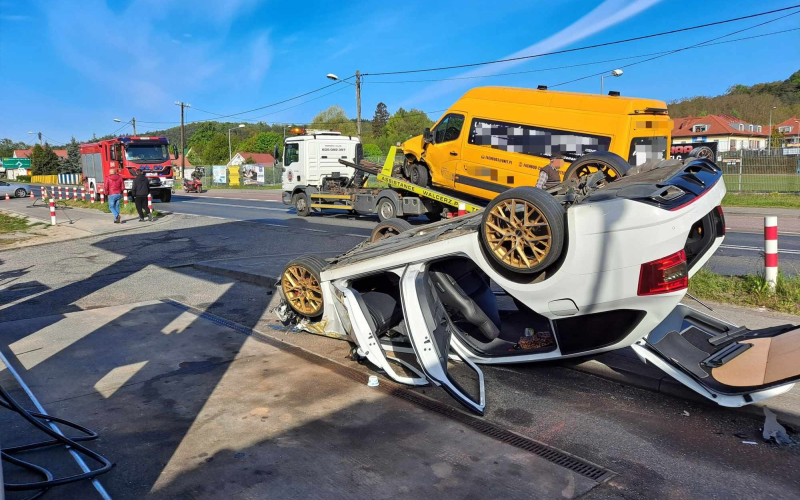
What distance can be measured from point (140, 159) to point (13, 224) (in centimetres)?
935

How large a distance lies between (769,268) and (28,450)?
7559mm

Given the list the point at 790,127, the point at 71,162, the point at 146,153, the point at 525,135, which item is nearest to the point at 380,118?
the point at 71,162

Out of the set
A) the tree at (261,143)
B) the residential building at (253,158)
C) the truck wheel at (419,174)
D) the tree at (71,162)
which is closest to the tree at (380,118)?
the tree at (261,143)

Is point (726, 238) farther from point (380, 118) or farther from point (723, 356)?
point (380, 118)

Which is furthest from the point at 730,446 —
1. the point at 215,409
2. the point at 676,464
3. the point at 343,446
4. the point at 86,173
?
the point at 86,173

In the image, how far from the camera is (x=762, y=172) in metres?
25.5

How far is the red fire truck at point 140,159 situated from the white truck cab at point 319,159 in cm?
1066

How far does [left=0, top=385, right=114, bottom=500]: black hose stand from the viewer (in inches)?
129

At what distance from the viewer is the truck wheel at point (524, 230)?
13.2 feet

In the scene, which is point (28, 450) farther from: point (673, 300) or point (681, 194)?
point (681, 194)

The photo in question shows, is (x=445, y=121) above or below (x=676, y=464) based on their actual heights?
above

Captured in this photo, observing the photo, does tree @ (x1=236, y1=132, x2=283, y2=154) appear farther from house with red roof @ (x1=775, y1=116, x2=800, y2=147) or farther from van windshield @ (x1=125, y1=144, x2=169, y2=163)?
van windshield @ (x1=125, y1=144, x2=169, y2=163)

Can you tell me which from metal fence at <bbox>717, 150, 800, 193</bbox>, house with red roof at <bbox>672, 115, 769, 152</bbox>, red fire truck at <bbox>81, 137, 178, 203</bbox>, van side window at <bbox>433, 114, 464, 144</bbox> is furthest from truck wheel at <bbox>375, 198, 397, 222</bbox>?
house with red roof at <bbox>672, 115, 769, 152</bbox>

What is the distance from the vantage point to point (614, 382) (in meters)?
5.00
